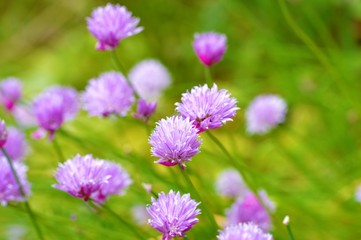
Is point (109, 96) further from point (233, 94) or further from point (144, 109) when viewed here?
point (233, 94)

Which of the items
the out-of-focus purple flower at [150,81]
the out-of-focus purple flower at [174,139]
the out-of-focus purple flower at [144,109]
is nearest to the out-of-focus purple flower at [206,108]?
the out-of-focus purple flower at [174,139]

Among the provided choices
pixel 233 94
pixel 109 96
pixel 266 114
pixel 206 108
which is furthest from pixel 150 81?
pixel 206 108

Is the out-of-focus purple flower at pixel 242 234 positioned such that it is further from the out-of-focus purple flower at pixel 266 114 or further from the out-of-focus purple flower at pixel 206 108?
the out-of-focus purple flower at pixel 266 114

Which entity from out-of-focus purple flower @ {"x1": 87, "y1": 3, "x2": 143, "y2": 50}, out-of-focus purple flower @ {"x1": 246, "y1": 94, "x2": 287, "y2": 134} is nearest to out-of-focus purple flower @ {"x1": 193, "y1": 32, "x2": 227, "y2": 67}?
out-of-focus purple flower @ {"x1": 87, "y1": 3, "x2": 143, "y2": 50}

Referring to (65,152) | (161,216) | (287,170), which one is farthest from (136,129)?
(161,216)

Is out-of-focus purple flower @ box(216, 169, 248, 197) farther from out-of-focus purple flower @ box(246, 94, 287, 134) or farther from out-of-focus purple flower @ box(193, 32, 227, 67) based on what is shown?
out-of-focus purple flower @ box(193, 32, 227, 67)

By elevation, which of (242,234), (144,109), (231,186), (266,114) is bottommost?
(242,234)

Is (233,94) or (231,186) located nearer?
(231,186)
